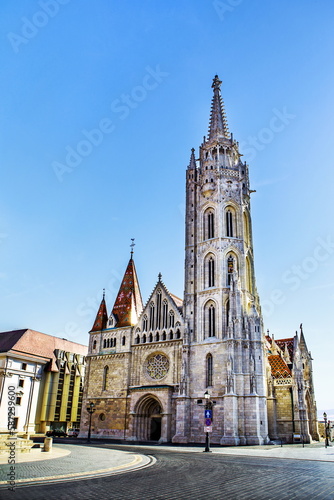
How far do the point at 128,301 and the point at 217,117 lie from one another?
25606 mm

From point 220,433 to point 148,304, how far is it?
14.5 meters

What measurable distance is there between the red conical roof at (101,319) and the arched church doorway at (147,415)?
1037 centimetres

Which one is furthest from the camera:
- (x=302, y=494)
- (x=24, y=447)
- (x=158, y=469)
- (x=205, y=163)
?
(x=205, y=163)

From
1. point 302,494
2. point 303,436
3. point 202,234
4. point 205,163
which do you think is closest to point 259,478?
point 302,494

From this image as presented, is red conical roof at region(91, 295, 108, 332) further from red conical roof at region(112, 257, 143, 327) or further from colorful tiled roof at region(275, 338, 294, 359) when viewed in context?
colorful tiled roof at region(275, 338, 294, 359)

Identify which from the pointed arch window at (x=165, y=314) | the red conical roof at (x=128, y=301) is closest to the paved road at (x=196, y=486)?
the pointed arch window at (x=165, y=314)

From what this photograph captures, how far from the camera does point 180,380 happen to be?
36.3 meters

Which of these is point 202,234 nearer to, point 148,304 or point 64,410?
point 148,304

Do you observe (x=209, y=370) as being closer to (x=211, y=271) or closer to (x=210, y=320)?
(x=210, y=320)

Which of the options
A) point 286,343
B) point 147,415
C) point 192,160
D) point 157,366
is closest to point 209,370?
point 157,366

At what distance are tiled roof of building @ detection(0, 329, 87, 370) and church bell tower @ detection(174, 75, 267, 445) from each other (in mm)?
20107

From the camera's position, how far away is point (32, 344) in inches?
1869

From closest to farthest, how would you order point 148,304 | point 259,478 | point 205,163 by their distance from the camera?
point 259,478, point 148,304, point 205,163

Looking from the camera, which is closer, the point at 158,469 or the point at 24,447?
the point at 158,469
